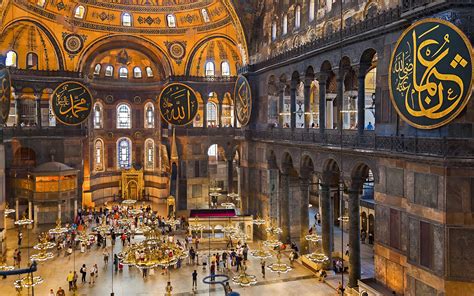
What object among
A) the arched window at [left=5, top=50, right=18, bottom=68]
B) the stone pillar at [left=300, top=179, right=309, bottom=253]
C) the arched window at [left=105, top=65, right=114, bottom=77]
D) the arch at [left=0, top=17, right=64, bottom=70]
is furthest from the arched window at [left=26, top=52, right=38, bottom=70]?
the stone pillar at [left=300, top=179, right=309, bottom=253]

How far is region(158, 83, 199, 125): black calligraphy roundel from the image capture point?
58.6 feet

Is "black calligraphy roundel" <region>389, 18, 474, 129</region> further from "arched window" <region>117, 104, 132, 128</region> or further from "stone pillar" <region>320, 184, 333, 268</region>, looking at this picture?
"arched window" <region>117, 104, 132, 128</region>

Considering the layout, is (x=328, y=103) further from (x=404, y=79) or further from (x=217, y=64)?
(x=404, y=79)

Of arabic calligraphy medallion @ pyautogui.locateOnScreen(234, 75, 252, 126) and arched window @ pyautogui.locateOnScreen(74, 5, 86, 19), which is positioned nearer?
arabic calligraphy medallion @ pyautogui.locateOnScreen(234, 75, 252, 126)

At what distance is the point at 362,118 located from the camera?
1387 cm

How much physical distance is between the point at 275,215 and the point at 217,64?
12.0m

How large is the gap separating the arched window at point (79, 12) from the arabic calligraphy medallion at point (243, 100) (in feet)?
35.9

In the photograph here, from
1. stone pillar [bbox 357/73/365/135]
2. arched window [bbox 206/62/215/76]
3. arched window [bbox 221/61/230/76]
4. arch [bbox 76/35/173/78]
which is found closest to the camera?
stone pillar [bbox 357/73/365/135]

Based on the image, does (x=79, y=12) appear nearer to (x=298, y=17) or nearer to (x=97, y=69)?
(x=97, y=69)

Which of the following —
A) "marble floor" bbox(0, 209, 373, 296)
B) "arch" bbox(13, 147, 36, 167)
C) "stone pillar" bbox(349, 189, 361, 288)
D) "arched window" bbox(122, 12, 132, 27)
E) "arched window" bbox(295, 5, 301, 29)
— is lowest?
"marble floor" bbox(0, 209, 373, 296)

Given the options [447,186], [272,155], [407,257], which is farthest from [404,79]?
[272,155]

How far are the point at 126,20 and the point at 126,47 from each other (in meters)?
1.69

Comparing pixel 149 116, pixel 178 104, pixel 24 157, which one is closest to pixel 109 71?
pixel 149 116

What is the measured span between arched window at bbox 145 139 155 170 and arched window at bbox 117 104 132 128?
6.14 ft
